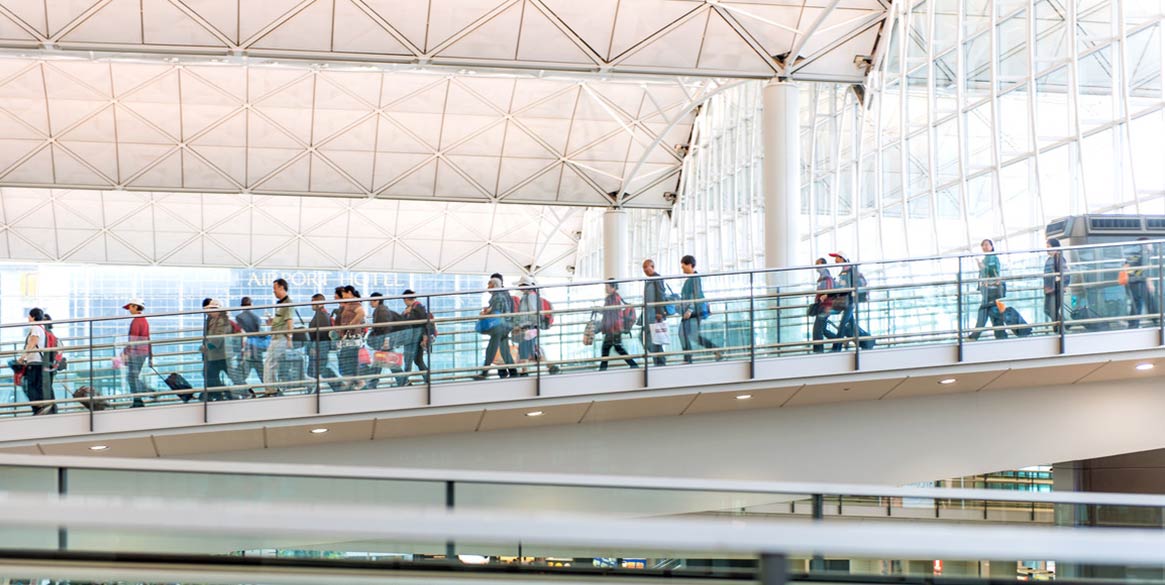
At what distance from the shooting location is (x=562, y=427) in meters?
16.6

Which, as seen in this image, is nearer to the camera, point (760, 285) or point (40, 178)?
point (760, 285)

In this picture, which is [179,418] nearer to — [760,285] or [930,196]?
[760,285]

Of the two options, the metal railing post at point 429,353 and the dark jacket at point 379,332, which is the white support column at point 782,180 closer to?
the metal railing post at point 429,353

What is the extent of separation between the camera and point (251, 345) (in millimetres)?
15484

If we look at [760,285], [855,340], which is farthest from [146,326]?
[855,340]

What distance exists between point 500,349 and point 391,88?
20.3 meters

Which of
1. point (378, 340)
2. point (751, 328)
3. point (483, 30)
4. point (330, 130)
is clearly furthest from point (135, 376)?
point (330, 130)

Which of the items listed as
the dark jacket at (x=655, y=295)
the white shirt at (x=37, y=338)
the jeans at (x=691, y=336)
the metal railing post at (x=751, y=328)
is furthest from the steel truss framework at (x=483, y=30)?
the jeans at (x=691, y=336)

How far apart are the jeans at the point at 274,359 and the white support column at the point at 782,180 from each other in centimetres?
1137

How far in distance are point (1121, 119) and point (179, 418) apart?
15.5 meters

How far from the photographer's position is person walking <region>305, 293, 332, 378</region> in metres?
15.4

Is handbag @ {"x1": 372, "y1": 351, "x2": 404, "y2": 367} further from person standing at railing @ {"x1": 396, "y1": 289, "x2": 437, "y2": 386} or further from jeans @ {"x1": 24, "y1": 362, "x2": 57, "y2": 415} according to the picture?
jeans @ {"x1": 24, "y1": 362, "x2": 57, "y2": 415}

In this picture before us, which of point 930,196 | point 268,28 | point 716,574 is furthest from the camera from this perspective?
point 930,196

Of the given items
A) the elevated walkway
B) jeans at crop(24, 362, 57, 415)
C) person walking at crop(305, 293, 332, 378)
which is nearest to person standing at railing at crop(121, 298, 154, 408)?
the elevated walkway
